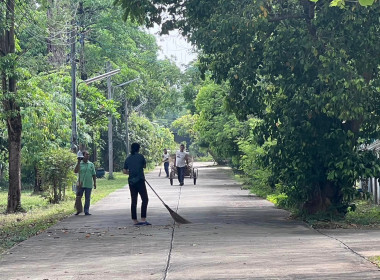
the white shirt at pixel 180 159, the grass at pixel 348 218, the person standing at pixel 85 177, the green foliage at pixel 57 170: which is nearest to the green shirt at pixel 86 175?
the person standing at pixel 85 177

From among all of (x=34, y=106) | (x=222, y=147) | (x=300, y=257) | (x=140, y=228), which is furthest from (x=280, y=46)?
(x=222, y=147)

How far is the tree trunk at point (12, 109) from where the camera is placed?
22625 millimetres

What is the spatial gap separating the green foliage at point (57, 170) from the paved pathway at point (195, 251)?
299 inches

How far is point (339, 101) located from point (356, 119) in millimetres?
1478

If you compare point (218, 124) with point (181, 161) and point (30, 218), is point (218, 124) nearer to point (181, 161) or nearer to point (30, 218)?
point (181, 161)

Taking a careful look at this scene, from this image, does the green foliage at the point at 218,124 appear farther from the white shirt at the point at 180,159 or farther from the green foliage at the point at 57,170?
the green foliage at the point at 57,170

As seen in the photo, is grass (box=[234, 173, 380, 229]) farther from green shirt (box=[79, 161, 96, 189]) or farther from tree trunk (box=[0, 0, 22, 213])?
tree trunk (box=[0, 0, 22, 213])

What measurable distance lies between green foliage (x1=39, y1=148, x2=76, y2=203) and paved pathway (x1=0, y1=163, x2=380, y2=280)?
760 centimetres

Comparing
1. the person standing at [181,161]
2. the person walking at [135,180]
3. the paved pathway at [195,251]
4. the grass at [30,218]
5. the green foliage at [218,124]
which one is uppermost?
the green foliage at [218,124]

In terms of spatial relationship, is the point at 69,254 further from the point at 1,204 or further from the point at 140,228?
the point at 1,204

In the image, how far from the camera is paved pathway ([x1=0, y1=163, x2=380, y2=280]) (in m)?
10.7

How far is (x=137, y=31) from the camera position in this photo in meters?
49.4

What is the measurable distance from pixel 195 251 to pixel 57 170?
15264mm

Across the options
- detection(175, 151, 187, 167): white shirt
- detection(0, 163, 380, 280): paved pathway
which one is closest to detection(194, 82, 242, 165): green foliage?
detection(175, 151, 187, 167): white shirt
